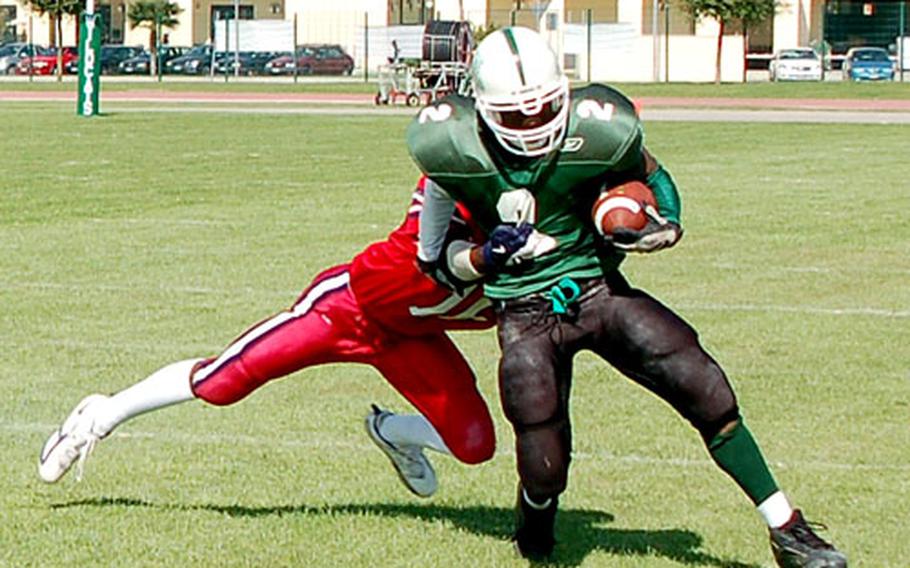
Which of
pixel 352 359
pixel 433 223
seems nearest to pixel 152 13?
pixel 352 359

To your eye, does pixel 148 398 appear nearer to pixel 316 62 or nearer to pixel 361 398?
pixel 361 398

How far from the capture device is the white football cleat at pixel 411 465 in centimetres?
608

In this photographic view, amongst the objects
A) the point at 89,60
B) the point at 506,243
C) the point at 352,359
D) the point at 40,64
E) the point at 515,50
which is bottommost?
the point at 352,359

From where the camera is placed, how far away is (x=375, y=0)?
233 ft

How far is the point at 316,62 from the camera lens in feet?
204

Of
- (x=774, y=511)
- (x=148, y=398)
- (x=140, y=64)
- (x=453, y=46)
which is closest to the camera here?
(x=774, y=511)

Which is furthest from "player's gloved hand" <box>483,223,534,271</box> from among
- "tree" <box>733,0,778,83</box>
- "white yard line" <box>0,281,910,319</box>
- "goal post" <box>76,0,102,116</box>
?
"tree" <box>733,0,778,83</box>

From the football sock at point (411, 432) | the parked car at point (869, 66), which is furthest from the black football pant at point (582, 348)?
the parked car at point (869, 66)

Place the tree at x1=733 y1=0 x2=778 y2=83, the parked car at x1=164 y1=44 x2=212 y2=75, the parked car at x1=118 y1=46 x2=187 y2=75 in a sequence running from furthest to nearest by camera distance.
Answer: the parked car at x1=118 y1=46 x2=187 y2=75, the parked car at x1=164 y1=44 x2=212 y2=75, the tree at x1=733 y1=0 x2=778 y2=83

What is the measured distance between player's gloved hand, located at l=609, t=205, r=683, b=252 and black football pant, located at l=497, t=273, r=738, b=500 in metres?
0.24

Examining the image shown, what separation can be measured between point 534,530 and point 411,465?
0.74 meters

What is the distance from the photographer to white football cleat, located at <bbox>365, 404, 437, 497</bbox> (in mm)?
6078

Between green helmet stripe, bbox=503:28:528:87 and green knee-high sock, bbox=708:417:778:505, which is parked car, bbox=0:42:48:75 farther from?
green knee-high sock, bbox=708:417:778:505

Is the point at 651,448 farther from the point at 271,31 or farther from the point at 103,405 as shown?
the point at 271,31
